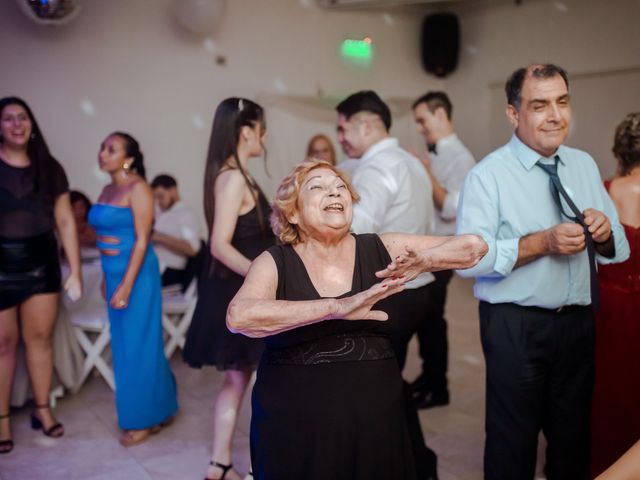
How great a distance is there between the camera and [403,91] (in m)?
7.06

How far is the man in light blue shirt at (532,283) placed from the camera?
6.29ft

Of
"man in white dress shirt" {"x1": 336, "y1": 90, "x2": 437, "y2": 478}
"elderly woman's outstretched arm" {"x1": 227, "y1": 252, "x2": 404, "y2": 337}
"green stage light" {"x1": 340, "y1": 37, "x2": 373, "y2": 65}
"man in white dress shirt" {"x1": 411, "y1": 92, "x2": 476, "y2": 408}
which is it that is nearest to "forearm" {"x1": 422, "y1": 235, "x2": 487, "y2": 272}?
"elderly woman's outstretched arm" {"x1": 227, "y1": 252, "x2": 404, "y2": 337}

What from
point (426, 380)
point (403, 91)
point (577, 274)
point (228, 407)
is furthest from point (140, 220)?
point (403, 91)

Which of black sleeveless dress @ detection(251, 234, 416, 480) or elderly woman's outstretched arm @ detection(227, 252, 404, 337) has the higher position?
elderly woman's outstretched arm @ detection(227, 252, 404, 337)

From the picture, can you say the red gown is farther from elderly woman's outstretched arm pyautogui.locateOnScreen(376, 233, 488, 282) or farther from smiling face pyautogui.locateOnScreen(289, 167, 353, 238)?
smiling face pyautogui.locateOnScreen(289, 167, 353, 238)

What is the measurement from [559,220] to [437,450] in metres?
1.30

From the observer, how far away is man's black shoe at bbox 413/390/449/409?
130 inches

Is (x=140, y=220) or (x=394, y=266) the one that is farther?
(x=140, y=220)

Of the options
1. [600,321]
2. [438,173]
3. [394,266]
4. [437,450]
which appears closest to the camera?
[394,266]

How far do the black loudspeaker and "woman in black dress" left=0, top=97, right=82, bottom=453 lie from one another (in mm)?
4827

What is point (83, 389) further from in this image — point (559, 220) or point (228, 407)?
point (559, 220)

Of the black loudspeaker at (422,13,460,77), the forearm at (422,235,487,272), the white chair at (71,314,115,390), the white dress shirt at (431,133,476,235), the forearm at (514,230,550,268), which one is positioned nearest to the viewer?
the forearm at (422,235,487,272)

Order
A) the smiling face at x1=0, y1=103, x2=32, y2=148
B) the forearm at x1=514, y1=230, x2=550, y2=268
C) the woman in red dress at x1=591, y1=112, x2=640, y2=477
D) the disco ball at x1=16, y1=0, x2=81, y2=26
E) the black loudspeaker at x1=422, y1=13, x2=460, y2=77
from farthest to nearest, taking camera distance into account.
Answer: the black loudspeaker at x1=422, y1=13, x2=460, y2=77 → the disco ball at x1=16, y1=0, x2=81, y2=26 → the smiling face at x1=0, y1=103, x2=32, y2=148 → the woman in red dress at x1=591, y1=112, x2=640, y2=477 → the forearm at x1=514, y1=230, x2=550, y2=268

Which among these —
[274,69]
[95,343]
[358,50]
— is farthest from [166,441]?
[358,50]
